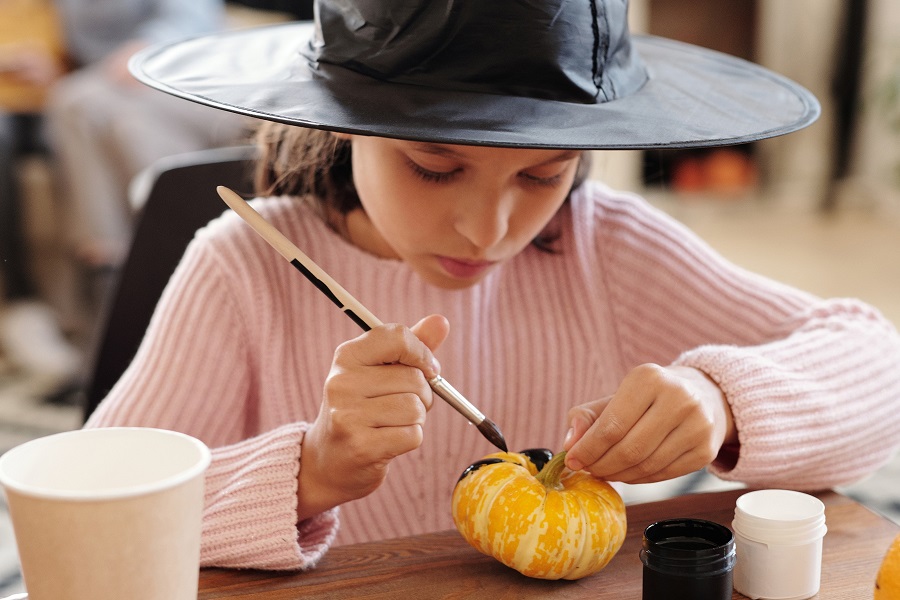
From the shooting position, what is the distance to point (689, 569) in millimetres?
648

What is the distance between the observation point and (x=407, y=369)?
760 millimetres

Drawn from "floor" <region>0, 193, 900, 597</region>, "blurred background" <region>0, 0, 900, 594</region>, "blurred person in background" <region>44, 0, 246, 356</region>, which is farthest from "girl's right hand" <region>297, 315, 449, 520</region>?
"blurred background" <region>0, 0, 900, 594</region>

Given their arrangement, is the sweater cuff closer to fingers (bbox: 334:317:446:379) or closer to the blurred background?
fingers (bbox: 334:317:446:379)

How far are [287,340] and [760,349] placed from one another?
0.47 metres

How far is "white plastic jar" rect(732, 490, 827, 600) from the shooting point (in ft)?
2.26

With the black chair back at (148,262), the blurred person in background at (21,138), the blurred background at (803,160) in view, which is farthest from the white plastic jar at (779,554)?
the blurred background at (803,160)

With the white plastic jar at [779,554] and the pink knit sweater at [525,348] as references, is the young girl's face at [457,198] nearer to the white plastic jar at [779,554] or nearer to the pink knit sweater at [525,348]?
the pink knit sweater at [525,348]

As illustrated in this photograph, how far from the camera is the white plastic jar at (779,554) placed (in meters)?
0.69

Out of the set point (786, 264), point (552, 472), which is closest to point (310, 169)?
point (552, 472)

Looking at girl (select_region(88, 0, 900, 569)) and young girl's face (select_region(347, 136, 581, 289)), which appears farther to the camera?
young girl's face (select_region(347, 136, 581, 289))

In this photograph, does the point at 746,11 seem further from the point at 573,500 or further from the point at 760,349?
the point at 573,500

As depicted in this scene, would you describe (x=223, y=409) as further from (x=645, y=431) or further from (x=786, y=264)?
(x=786, y=264)

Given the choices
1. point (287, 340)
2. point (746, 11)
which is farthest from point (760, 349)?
point (746, 11)

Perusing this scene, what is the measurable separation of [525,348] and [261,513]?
0.45m
